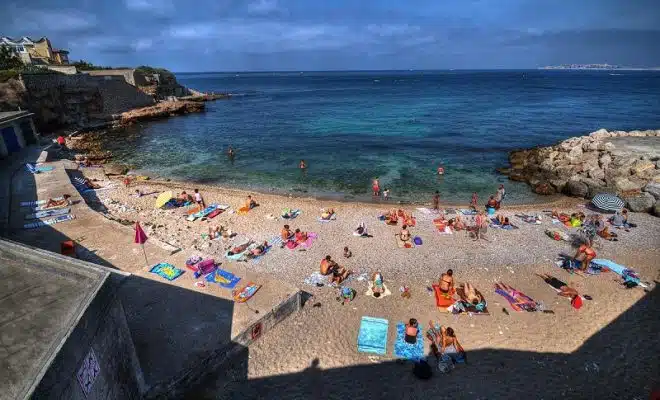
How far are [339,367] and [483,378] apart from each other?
13.0 ft

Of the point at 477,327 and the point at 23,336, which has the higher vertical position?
the point at 23,336

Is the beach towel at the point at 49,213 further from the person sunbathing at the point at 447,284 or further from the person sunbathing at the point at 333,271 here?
the person sunbathing at the point at 447,284

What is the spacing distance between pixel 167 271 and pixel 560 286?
14.5 metres

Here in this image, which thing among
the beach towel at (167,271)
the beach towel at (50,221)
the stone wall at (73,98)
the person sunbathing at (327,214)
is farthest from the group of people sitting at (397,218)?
the stone wall at (73,98)

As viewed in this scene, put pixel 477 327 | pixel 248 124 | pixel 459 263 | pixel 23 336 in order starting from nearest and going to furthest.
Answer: pixel 23 336
pixel 477 327
pixel 459 263
pixel 248 124

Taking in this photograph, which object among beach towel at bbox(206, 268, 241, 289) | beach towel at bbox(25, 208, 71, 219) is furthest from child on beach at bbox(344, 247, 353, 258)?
beach towel at bbox(25, 208, 71, 219)

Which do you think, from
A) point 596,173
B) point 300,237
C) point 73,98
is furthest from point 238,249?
point 73,98

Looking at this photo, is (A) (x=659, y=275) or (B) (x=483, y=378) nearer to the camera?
(B) (x=483, y=378)

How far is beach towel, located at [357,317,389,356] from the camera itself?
33.4 ft

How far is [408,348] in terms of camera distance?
404 inches

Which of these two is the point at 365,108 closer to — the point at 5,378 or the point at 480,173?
the point at 480,173

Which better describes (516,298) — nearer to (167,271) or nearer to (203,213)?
(167,271)

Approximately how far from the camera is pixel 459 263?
14773mm

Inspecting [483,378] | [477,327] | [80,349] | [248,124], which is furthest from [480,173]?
[248,124]
